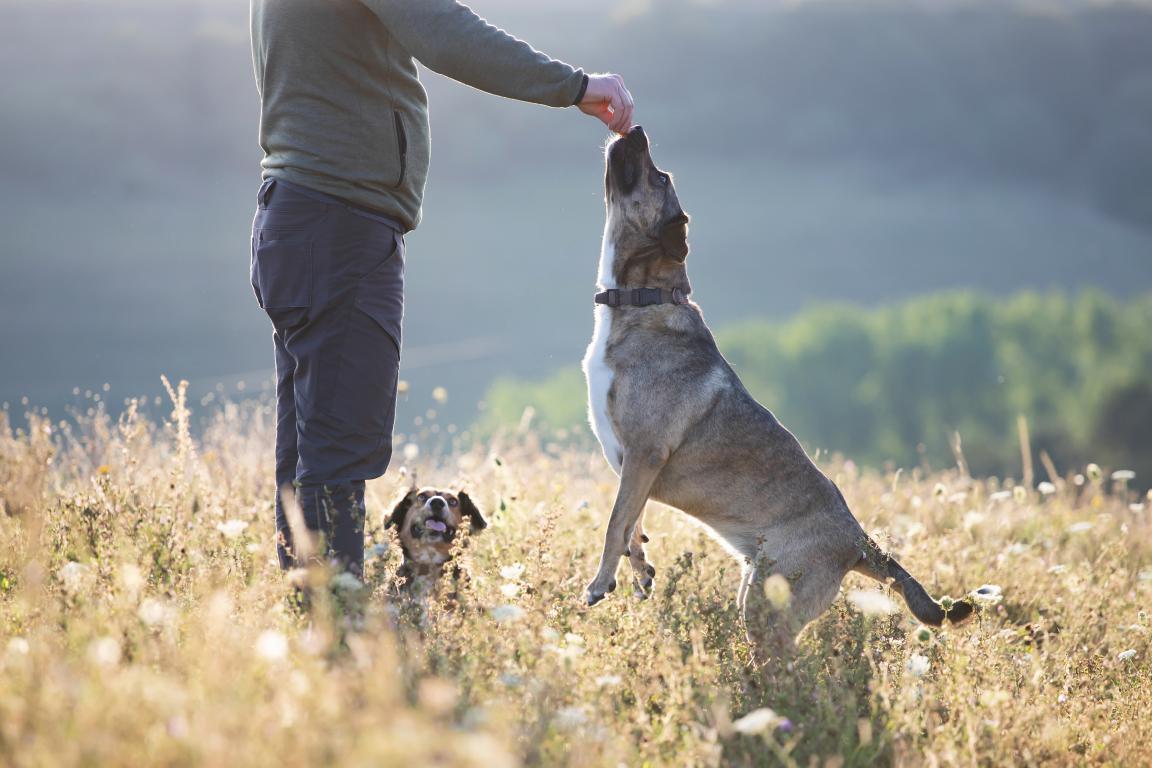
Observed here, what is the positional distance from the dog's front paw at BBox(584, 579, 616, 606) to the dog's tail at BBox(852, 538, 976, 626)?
107 centimetres

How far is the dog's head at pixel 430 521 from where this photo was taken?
16.4 ft

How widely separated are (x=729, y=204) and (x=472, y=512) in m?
117

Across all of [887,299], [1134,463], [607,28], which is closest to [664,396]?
[1134,463]

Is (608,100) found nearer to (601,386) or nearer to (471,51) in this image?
(471,51)

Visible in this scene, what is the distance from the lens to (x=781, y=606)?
3.76 m

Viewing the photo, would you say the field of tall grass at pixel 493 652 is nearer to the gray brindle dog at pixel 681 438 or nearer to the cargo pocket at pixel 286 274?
the gray brindle dog at pixel 681 438

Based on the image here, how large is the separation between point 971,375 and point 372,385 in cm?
9035

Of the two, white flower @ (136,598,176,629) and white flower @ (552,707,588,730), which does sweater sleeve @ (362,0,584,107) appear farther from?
white flower @ (552,707,588,730)

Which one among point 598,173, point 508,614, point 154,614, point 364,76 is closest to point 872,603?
point 508,614

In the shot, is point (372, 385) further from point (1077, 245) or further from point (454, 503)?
point (1077, 245)

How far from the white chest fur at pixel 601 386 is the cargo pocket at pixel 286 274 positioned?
4.42 feet

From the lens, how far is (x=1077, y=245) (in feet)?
368

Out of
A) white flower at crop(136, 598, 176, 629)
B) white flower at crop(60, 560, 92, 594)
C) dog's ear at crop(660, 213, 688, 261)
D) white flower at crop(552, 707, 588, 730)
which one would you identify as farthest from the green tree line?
white flower at crop(552, 707, 588, 730)

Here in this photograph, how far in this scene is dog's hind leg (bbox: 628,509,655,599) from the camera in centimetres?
480
